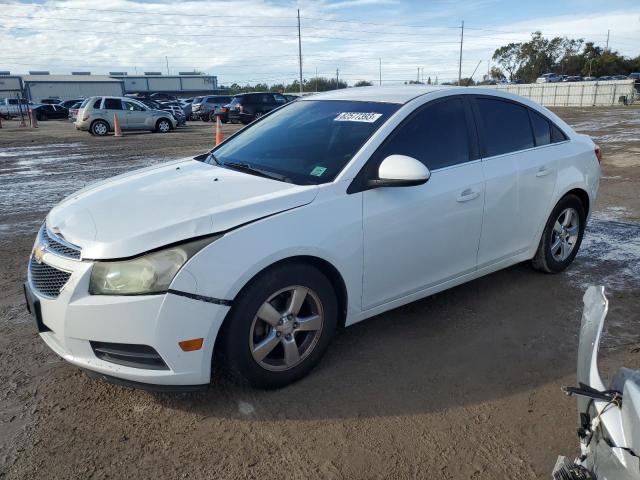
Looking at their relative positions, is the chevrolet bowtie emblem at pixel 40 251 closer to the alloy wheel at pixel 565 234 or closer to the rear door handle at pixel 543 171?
the rear door handle at pixel 543 171

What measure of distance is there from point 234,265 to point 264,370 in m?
0.68

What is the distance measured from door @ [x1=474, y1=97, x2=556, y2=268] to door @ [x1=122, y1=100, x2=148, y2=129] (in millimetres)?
21415

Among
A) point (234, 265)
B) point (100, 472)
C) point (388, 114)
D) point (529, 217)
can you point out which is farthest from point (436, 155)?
point (100, 472)

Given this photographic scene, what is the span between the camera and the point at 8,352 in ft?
11.5

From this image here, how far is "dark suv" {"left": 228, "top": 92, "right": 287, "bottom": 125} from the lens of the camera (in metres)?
27.3

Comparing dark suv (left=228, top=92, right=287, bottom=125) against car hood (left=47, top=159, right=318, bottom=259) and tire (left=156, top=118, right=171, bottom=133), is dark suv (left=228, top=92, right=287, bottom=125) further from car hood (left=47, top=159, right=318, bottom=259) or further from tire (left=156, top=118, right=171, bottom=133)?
car hood (left=47, top=159, right=318, bottom=259)

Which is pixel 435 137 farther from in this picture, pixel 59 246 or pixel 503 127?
pixel 59 246

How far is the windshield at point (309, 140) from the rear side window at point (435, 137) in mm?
164

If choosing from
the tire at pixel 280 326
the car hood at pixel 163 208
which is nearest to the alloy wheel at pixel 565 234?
the tire at pixel 280 326

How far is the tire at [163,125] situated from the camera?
23.7m

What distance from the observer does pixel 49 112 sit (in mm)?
39438

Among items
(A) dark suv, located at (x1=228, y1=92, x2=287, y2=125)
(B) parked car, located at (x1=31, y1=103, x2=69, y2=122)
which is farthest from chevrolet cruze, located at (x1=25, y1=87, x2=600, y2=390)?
(B) parked car, located at (x1=31, y1=103, x2=69, y2=122)

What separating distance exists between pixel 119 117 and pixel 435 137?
21.6m

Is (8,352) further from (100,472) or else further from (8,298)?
(100,472)
